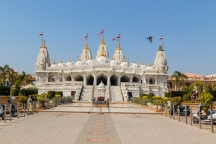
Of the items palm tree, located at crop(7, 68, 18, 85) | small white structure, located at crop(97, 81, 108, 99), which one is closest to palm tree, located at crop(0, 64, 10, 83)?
palm tree, located at crop(7, 68, 18, 85)

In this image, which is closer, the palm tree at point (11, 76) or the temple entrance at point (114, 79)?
the palm tree at point (11, 76)

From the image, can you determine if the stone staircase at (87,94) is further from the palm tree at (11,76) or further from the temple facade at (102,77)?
the palm tree at (11,76)

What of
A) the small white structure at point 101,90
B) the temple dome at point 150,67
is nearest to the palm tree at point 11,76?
the small white structure at point 101,90

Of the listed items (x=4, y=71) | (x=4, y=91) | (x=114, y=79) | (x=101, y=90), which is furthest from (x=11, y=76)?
(x=101, y=90)

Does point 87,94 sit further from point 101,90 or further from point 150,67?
point 150,67

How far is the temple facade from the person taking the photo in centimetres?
4968

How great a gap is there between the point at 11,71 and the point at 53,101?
37325 millimetres

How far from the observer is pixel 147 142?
9.12 meters

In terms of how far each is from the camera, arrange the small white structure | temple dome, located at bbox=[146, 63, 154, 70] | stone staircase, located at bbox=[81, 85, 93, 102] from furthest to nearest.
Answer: temple dome, located at bbox=[146, 63, 154, 70], stone staircase, located at bbox=[81, 85, 93, 102], the small white structure

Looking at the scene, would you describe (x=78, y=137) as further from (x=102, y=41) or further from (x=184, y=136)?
(x=102, y=41)

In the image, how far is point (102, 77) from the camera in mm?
63656

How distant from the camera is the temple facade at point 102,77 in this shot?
4968cm

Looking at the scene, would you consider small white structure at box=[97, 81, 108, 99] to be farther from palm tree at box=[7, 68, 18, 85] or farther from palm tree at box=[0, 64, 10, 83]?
palm tree at box=[7, 68, 18, 85]

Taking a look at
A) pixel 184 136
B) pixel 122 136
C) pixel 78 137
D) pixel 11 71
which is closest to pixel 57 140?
pixel 78 137
